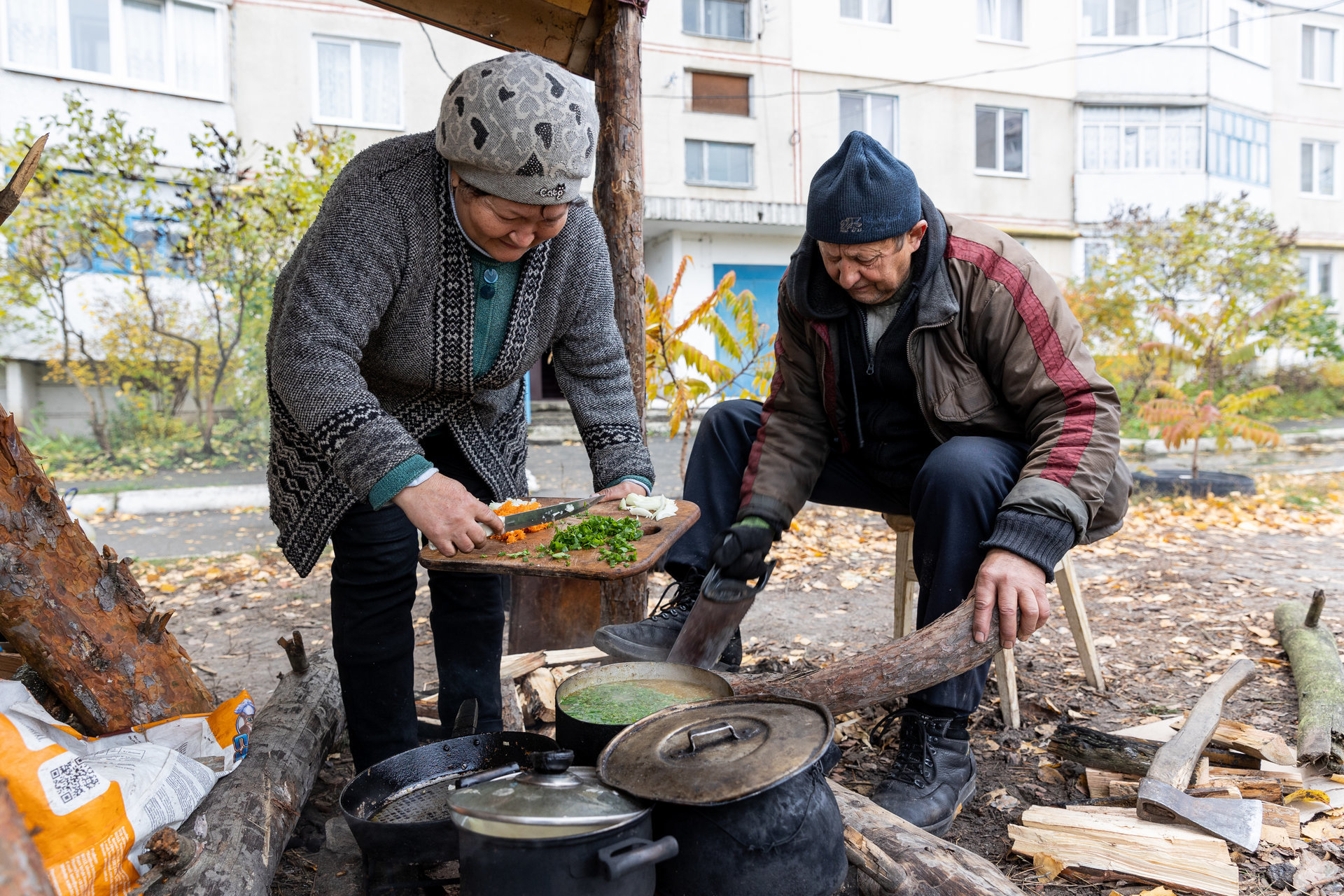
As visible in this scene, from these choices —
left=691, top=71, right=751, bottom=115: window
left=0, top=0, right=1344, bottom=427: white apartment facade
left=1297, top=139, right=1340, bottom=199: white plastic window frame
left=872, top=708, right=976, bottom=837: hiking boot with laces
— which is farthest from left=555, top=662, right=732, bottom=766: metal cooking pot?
left=1297, top=139, right=1340, bottom=199: white plastic window frame

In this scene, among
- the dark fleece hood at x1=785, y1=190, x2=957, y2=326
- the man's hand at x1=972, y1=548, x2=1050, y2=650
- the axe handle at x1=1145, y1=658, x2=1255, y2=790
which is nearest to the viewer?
the man's hand at x1=972, y1=548, x2=1050, y2=650

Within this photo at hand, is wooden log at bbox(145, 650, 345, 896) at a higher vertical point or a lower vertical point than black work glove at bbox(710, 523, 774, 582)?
lower

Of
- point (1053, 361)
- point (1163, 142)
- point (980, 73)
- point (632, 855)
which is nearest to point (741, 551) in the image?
point (1053, 361)

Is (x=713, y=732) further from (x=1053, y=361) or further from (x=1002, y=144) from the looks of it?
(x=1002, y=144)

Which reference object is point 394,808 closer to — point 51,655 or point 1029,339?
point 51,655

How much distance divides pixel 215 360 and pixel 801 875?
1116 cm

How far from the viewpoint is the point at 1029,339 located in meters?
2.67

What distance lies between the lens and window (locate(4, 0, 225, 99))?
42.6ft

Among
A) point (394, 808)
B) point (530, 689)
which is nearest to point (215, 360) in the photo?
point (530, 689)

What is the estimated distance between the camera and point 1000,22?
2008 centimetres

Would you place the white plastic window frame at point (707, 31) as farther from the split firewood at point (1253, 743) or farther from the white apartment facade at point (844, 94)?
the split firewood at point (1253, 743)

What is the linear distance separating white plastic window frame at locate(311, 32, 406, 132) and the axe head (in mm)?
15496

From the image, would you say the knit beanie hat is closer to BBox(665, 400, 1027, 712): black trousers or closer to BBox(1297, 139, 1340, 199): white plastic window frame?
BBox(665, 400, 1027, 712): black trousers

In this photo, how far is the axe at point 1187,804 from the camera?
2258 mm
